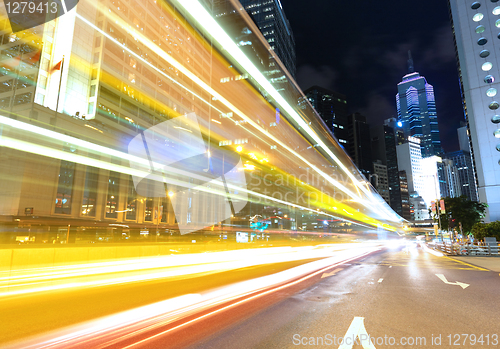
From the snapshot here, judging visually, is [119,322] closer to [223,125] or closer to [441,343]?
[441,343]

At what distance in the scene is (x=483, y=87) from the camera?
59.0 m

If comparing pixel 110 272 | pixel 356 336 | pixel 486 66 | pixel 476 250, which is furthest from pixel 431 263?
pixel 486 66

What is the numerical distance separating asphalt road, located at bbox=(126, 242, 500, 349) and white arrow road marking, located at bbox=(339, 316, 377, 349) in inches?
0.7

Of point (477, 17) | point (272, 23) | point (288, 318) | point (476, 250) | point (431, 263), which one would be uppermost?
point (272, 23)

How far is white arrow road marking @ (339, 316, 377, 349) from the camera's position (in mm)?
4844

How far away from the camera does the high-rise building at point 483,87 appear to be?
56.3m

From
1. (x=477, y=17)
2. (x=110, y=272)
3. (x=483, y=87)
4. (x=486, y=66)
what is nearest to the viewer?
(x=110, y=272)

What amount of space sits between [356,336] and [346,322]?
0.85 m

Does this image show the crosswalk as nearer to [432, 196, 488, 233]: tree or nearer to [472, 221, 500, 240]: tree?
[472, 221, 500, 240]: tree

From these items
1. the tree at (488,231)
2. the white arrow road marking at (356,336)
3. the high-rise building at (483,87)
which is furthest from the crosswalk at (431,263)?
the high-rise building at (483,87)

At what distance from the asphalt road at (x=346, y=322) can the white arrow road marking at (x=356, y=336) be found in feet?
0.06

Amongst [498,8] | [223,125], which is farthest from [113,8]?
[498,8]

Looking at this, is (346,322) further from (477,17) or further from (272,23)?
(272,23)

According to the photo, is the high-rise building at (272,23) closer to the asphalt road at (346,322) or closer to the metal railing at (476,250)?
the metal railing at (476,250)
